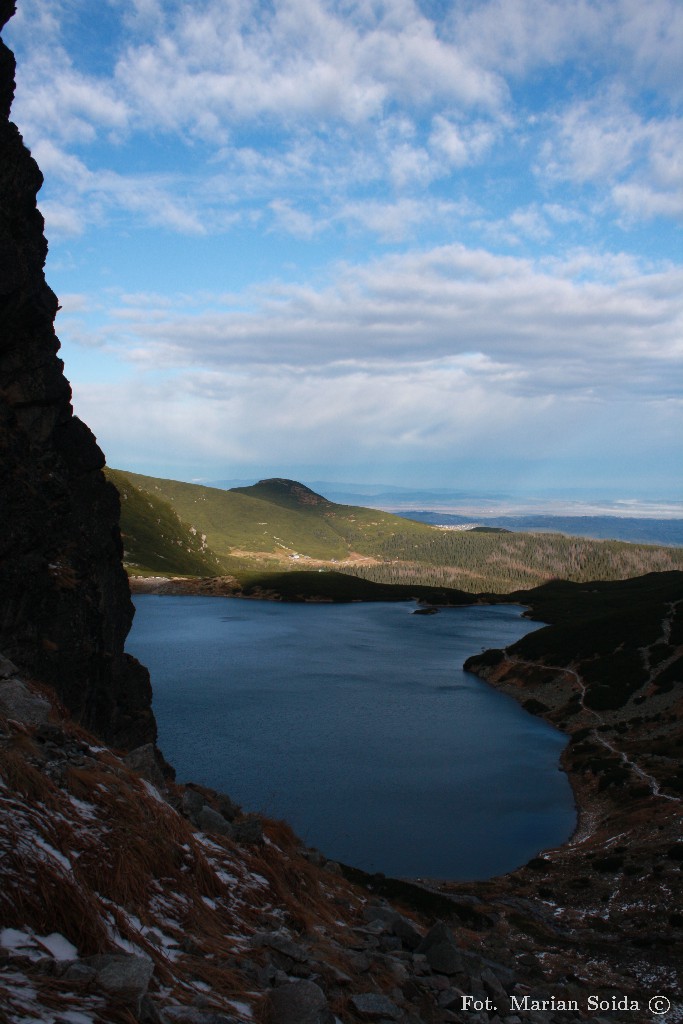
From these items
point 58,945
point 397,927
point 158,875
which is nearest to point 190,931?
point 158,875

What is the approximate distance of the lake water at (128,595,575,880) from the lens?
1821 inches

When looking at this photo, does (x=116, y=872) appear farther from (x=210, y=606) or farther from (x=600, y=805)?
(x=210, y=606)

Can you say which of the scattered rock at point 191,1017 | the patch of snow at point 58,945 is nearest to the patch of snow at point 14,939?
the patch of snow at point 58,945

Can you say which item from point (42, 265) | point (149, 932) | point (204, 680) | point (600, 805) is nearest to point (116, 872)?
point (149, 932)

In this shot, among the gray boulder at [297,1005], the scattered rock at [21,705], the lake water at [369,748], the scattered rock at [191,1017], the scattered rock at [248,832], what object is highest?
the scattered rock at [21,705]

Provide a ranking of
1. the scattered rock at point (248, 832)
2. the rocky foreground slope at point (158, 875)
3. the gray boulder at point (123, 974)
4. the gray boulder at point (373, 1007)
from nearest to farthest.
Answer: the gray boulder at point (123, 974)
the rocky foreground slope at point (158, 875)
the gray boulder at point (373, 1007)
the scattered rock at point (248, 832)

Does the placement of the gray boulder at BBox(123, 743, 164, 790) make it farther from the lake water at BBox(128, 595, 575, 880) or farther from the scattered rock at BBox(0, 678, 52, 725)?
the lake water at BBox(128, 595, 575, 880)

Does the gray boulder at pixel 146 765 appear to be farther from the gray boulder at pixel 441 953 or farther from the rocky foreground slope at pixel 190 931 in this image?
the gray boulder at pixel 441 953

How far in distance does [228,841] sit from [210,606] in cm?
18134

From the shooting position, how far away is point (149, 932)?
25.6ft

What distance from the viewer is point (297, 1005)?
24.1 feet

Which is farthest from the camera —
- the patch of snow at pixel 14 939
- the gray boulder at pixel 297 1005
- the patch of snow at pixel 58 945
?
the gray boulder at pixel 297 1005

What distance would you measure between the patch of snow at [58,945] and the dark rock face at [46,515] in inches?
724

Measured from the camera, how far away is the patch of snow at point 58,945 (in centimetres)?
627
